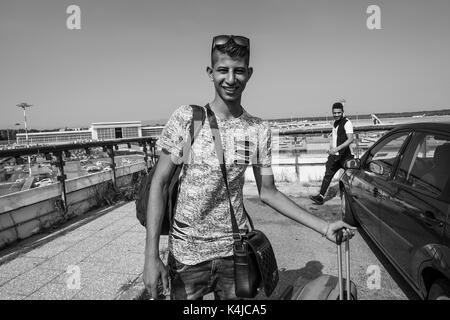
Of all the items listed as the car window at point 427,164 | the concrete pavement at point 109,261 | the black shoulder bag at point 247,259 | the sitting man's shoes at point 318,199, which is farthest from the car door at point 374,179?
the black shoulder bag at point 247,259

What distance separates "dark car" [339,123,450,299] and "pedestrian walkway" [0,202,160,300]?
2740mm

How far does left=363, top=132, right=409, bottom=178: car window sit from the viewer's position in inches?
153

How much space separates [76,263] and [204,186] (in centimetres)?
326

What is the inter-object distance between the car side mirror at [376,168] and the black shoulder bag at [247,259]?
2.67 meters

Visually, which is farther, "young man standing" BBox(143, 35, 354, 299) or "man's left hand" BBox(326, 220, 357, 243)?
"man's left hand" BBox(326, 220, 357, 243)

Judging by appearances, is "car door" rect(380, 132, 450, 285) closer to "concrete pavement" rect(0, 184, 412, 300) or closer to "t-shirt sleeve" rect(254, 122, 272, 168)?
Answer: "concrete pavement" rect(0, 184, 412, 300)

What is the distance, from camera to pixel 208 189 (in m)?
1.75

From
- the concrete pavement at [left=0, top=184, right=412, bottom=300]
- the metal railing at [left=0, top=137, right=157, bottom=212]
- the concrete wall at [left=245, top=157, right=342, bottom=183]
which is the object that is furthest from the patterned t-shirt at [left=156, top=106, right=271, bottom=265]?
the concrete wall at [left=245, top=157, right=342, bottom=183]

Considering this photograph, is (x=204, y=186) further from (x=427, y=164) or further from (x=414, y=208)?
(x=427, y=164)

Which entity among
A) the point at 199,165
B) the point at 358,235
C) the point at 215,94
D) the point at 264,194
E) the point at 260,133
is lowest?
the point at 358,235

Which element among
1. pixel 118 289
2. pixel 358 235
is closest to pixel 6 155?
pixel 118 289

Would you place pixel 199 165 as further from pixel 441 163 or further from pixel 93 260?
pixel 93 260
